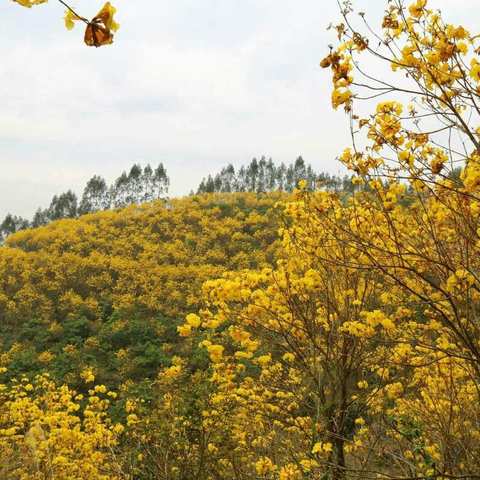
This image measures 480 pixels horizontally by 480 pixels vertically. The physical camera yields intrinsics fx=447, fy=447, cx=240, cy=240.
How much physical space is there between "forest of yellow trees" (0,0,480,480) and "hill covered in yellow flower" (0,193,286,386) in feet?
0.44

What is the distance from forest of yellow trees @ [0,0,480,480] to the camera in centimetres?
220

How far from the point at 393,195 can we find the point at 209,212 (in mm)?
25862

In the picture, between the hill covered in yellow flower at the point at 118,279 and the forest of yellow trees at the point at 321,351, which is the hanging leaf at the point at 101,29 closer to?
the forest of yellow trees at the point at 321,351

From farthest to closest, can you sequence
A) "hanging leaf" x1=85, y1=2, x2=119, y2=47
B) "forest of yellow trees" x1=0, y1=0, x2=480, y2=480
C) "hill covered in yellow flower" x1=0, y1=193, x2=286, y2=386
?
"hill covered in yellow flower" x1=0, y1=193, x2=286, y2=386 → "forest of yellow trees" x1=0, y1=0, x2=480, y2=480 → "hanging leaf" x1=85, y1=2, x2=119, y2=47

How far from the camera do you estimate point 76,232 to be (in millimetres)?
26641

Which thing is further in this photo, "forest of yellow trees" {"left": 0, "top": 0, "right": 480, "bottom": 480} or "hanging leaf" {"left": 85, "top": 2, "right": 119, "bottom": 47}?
"forest of yellow trees" {"left": 0, "top": 0, "right": 480, "bottom": 480}

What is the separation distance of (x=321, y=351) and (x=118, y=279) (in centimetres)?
1808

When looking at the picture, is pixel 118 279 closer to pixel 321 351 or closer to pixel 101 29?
pixel 321 351

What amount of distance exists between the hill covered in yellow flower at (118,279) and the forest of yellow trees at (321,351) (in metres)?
0.13

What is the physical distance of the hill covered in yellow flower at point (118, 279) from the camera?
14672mm

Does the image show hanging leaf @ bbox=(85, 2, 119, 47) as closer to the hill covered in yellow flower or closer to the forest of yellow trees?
the forest of yellow trees

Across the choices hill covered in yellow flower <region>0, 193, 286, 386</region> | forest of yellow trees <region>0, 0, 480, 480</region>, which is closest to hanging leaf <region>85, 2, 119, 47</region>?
forest of yellow trees <region>0, 0, 480, 480</region>

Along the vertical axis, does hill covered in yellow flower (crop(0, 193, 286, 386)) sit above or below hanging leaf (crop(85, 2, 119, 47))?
above

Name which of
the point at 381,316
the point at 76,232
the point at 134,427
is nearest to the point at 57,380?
the point at 134,427
